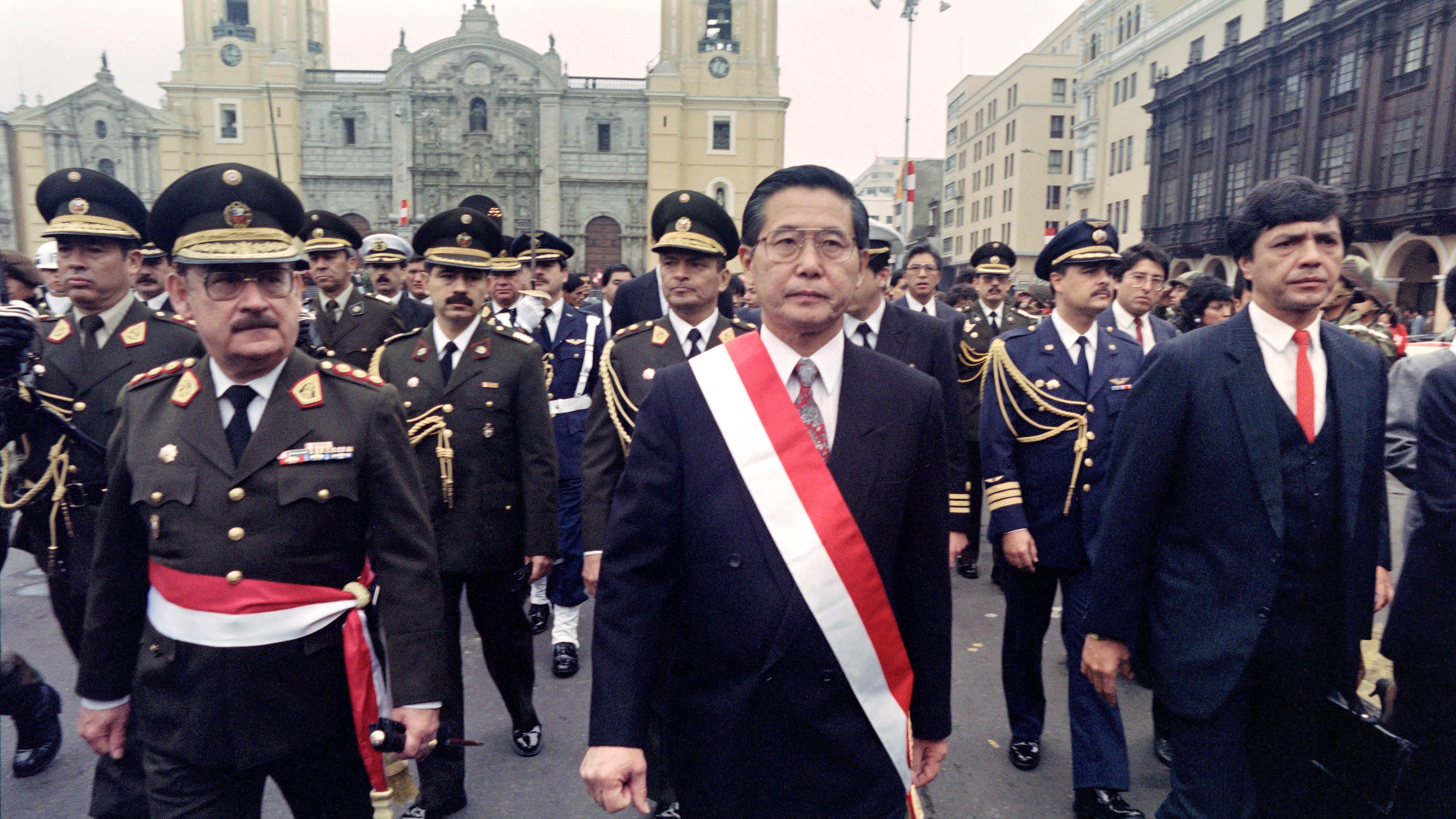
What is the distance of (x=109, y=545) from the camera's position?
2449mm

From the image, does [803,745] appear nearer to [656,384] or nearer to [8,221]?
[656,384]

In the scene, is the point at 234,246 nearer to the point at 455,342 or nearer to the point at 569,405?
the point at 455,342

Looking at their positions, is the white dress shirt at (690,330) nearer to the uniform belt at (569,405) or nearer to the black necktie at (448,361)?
the black necktie at (448,361)

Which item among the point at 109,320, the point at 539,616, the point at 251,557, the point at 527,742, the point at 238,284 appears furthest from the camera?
the point at 539,616

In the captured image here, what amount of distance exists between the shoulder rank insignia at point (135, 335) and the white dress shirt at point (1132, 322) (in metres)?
4.82

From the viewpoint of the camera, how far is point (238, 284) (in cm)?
246

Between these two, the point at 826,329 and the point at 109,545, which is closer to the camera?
the point at 826,329

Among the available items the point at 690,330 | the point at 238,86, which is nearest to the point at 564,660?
the point at 690,330

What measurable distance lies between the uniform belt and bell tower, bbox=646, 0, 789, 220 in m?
44.7

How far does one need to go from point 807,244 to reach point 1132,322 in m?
3.71

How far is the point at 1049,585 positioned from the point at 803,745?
2.53m

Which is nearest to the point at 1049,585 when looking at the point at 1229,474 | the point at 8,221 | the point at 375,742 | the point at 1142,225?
the point at 1229,474

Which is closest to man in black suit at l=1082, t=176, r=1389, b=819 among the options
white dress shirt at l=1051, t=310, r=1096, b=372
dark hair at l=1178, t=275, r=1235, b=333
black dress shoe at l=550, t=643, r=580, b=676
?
white dress shirt at l=1051, t=310, r=1096, b=372

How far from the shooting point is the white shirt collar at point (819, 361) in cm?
225
